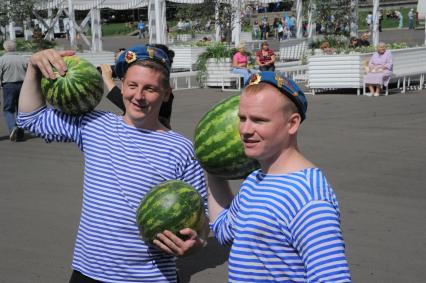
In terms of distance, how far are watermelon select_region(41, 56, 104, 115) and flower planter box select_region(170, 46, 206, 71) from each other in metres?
25.7

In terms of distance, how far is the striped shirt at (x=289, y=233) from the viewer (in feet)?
8.07

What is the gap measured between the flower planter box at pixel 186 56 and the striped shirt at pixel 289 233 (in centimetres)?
2700

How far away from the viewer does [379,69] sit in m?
19.3

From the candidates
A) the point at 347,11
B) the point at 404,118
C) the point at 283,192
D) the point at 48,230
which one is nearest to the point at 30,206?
the point at 48,230

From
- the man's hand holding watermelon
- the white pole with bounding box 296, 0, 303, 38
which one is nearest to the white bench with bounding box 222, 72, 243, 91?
the white pole with bounding box 296, 0, 303, 38

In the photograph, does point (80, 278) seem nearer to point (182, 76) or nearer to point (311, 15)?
point (182, 76)

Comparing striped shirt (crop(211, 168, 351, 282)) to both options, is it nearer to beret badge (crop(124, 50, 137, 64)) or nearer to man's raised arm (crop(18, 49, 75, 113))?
beret badge (crop(124, 50, 137, 64))

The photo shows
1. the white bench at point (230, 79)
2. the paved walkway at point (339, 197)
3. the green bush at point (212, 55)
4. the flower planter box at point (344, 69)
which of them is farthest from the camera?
the green bush at point (212, 55)

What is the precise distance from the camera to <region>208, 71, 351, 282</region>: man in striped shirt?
247 cm

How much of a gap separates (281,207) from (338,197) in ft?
20.8

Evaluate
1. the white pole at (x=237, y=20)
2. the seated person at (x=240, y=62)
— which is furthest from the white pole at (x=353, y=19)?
the seated person at (x=240, y=62)

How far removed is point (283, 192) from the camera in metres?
2.58

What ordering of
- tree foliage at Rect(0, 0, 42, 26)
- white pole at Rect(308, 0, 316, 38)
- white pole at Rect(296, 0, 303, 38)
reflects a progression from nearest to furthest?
1. white pole at Rect(308, 0, 316, 38)
2. white pole at Rect(296, 0, 303, 38)
3. tree foliage at Rect(0, 0, 42, 26)

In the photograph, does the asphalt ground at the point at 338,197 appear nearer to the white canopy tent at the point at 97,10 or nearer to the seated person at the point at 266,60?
the seated person at the point at 266,60
